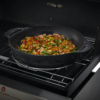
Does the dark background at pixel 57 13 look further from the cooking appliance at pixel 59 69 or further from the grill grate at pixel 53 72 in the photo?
the grill grate at pixel 53 72

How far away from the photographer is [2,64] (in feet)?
4.04

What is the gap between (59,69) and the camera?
48.6 inches

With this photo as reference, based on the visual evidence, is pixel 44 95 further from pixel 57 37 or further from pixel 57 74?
pixel 57 37

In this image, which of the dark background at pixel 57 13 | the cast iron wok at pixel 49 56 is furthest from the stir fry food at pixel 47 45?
the dark background at pixel 57 13

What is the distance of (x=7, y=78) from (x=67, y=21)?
27.2 inches

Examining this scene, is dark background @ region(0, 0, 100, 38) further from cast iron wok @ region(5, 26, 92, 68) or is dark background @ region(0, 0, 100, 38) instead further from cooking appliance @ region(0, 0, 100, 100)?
cast iron wok @ region(5, 26, 92, 68)

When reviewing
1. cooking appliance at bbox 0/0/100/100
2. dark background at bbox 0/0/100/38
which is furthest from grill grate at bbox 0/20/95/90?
dark background at bbox 0/0/100/38

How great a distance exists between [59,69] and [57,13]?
0.57 m

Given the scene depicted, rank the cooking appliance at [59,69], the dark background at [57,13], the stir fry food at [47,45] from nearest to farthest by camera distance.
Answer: the cooking appliance at [59,69] → the stir fry food at [47,45] → the dark background at [57,13]

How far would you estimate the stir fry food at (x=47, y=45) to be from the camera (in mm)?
1319

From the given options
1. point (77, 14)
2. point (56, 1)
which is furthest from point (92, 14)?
point (56, 1)

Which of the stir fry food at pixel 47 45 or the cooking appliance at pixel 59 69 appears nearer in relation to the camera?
the cooking appliance at pixel 59 69

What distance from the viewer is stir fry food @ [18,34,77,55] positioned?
1319 mm

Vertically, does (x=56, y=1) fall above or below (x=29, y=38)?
above
